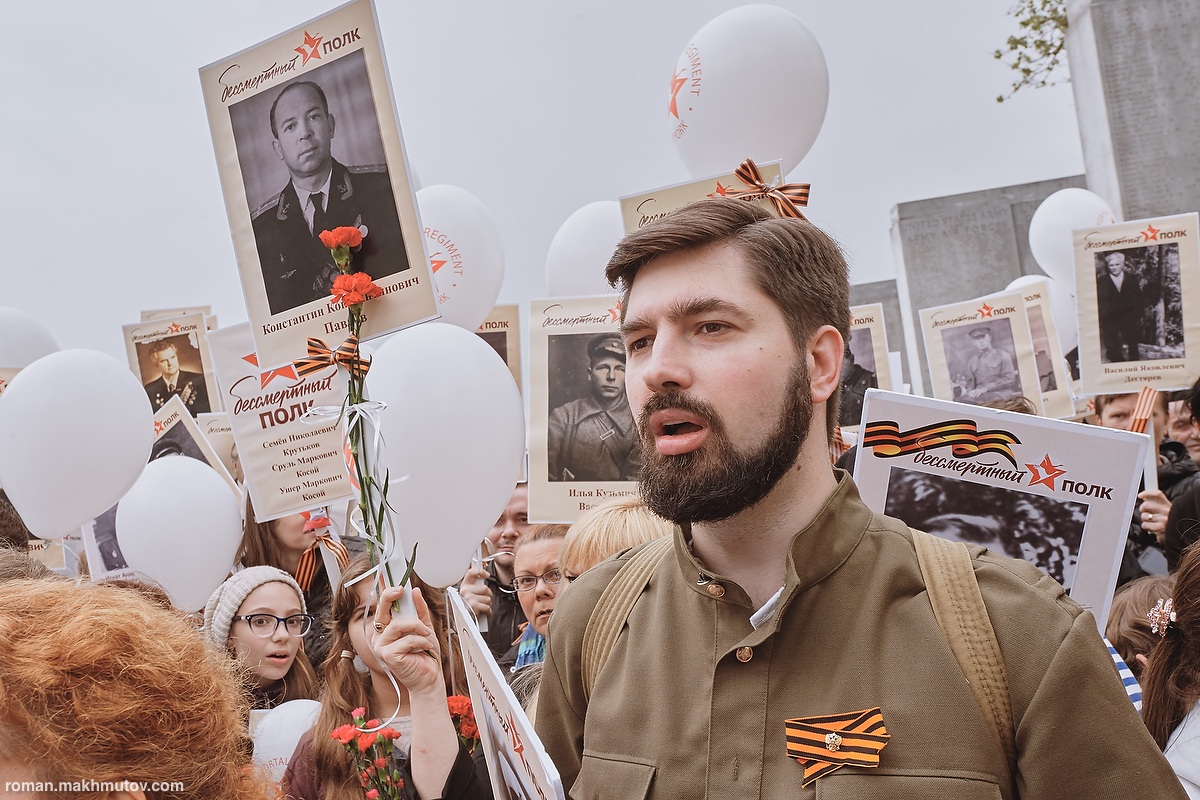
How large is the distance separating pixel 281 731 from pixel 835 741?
2350 millimetres

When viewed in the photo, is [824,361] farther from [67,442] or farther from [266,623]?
[67,442]

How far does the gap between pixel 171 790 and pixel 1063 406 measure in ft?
21.1

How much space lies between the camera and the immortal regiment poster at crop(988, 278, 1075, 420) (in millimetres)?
6590

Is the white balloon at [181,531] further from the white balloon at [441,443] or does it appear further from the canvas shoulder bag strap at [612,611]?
the canvas shoulder bag strap at [612,611]

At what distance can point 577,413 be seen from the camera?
4488 mm

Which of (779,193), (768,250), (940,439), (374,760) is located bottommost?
(374,760)

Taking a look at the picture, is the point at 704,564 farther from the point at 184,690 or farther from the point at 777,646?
the point at 184,690

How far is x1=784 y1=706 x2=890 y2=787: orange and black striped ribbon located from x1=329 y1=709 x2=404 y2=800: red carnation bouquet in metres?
1.22

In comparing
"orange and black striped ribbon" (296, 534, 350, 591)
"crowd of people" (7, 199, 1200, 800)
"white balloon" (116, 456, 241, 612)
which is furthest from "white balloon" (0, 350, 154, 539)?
"crowd of people" (7, 199, 1200, 800)

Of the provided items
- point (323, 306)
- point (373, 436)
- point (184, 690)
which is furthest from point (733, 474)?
point (323, 306)

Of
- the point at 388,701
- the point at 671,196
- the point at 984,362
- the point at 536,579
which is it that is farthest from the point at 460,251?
the point at 984,362

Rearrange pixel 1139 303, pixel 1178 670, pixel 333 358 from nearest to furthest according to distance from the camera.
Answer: pixel 1178 670, pixel 333 358, pixel 1139 303

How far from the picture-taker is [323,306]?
273cm

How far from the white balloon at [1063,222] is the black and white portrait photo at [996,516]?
6.59 meters
